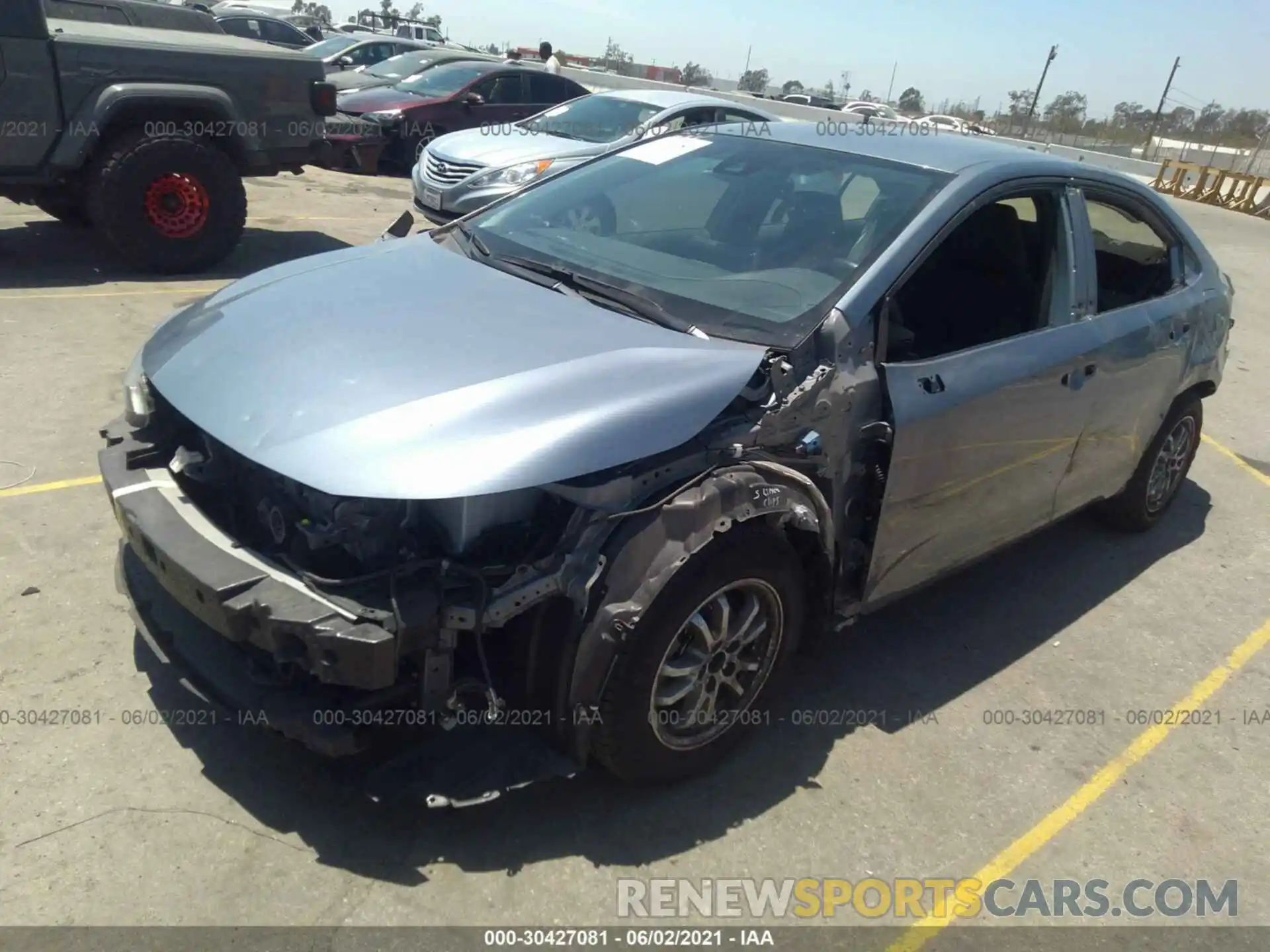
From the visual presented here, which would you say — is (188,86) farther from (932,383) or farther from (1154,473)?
(1154,473)

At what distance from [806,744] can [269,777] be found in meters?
1.66

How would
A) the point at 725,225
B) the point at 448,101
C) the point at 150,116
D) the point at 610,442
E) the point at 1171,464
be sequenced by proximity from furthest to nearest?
the point at 448,101 < the point at 150,116 < the point at 1171,464 < the point at 725,225 < the point at 610,442

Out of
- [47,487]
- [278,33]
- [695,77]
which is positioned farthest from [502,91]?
[695,77]

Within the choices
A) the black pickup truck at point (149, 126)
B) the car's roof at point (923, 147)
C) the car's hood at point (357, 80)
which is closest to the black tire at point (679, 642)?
the car's roof at point (923, 147)

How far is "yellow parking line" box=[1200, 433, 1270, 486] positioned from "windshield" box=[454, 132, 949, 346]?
3.91 m

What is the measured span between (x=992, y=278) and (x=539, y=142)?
7.51 m

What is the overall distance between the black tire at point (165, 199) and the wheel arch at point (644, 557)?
256 inches

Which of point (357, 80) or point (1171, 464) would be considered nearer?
point (1171, 464)

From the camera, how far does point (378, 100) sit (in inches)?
530

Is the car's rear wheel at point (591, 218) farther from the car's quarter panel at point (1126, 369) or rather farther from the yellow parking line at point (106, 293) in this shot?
the yellow parking line at point (106, 293)

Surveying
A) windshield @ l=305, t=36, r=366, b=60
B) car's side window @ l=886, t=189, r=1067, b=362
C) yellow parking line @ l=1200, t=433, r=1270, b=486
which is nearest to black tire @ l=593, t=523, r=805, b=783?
car's side window @ l=886, t=189, r=1067, b=362

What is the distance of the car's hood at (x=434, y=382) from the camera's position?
2.33 meters
